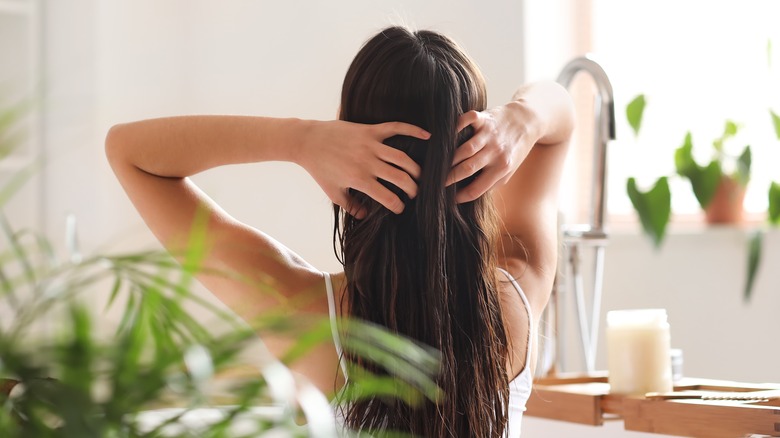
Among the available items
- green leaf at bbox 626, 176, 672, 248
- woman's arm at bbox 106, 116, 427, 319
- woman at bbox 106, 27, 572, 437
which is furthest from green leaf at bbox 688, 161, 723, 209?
woman's arm at bbox 106, 116, 427, 319

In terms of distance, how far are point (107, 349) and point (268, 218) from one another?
2.40 meters

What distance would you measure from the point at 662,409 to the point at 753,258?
921 millimetres

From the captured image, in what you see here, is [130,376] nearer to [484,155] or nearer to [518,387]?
[484,155]

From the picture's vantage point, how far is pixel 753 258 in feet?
6.84

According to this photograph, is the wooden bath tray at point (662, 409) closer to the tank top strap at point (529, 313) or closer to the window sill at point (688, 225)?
the tank top strap at point (529, 313)

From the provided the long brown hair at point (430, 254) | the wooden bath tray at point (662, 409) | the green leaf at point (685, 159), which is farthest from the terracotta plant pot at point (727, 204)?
the long brown hair at point (430, 254)

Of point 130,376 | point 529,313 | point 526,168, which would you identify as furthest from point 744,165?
point 130,376

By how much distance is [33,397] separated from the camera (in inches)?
9.8

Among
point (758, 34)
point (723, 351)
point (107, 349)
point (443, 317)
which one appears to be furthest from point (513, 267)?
point (758, 34)

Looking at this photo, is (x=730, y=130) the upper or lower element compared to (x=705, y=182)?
upper

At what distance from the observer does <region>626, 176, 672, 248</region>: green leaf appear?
2174 millimetres

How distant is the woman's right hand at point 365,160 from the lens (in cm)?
100

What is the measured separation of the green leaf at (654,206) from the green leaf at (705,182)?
109 millimetres

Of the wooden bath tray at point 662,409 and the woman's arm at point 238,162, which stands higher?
the woman's arm at point 238,162
